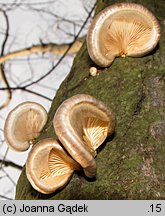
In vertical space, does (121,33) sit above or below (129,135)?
above

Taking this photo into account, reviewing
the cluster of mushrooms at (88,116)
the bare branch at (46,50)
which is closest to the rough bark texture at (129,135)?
the cluster of mushrooms at (88,116)

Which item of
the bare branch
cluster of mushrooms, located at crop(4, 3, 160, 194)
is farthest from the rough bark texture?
the bare branch

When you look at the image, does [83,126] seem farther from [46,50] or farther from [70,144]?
[46,50]

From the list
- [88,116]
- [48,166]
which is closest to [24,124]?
[48,166]

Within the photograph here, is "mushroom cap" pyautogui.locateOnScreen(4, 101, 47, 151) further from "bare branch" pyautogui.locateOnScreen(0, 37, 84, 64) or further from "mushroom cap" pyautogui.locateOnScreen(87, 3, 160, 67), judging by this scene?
"bare branch" pyautogui.locateOnScreen(0, 37, 84, 64)
